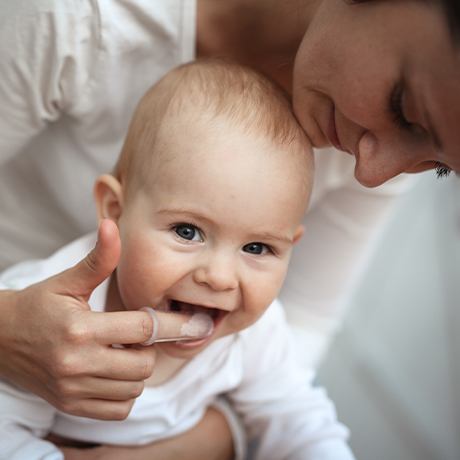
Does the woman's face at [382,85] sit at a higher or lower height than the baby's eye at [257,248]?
higher

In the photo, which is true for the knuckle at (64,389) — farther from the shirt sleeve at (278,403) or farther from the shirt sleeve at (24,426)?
the shirt sleeve at (278,403)

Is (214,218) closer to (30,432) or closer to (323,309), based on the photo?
(30,432)

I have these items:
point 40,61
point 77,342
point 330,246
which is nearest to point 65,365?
point 77,342

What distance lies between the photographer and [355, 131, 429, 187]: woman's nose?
81 centimetres

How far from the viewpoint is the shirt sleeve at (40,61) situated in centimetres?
93

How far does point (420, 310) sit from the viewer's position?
235cm

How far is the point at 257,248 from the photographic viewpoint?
0.89m

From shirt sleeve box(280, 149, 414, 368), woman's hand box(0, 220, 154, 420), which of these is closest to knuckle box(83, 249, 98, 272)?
woman's hand box(0, 220, 154, 420)

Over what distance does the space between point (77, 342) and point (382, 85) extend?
0.47 metres

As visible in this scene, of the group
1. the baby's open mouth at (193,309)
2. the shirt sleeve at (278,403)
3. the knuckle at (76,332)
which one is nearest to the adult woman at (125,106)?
the knuckle at (76,332)

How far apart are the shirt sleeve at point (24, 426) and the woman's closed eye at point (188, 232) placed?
320 mm

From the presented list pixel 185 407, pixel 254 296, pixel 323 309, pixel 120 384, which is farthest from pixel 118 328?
pixel 323 309

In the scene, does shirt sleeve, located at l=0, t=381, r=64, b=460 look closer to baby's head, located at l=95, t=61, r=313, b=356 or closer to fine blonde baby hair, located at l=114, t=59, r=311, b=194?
baby's head, located at l=95, t=61, r=313, b=356

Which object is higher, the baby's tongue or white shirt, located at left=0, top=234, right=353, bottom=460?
the baby's tongue
